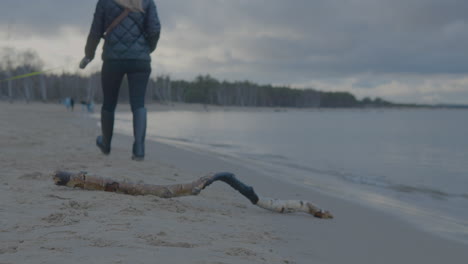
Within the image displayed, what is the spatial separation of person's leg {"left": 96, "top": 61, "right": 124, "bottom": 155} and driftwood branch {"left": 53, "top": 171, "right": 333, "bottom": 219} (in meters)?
1.82

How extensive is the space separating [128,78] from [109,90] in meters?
0.27

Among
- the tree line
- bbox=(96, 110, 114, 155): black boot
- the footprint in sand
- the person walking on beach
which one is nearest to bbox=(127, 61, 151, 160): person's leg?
the person walking on beach

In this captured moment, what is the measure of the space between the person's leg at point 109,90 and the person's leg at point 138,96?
0.15 metres

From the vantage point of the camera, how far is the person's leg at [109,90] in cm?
468

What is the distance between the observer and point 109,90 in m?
4.86

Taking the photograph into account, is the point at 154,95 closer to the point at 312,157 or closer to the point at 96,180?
the point at 312,157

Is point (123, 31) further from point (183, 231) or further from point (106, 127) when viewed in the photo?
point (183, 231)

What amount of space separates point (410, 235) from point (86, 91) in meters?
95.3

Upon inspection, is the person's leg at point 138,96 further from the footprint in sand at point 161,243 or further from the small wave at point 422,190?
the small wave at point 422,190

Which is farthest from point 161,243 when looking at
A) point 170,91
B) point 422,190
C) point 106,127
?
point 170,91

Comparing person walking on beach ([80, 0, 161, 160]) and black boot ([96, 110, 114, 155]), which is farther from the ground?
person walking on beach ([80, 0, 161, 160])

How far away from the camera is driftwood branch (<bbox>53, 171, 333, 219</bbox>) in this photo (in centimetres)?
311

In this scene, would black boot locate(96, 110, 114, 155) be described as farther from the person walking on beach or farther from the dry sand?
the dry sand

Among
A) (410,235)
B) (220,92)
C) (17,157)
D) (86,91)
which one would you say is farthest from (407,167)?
(220,92)
